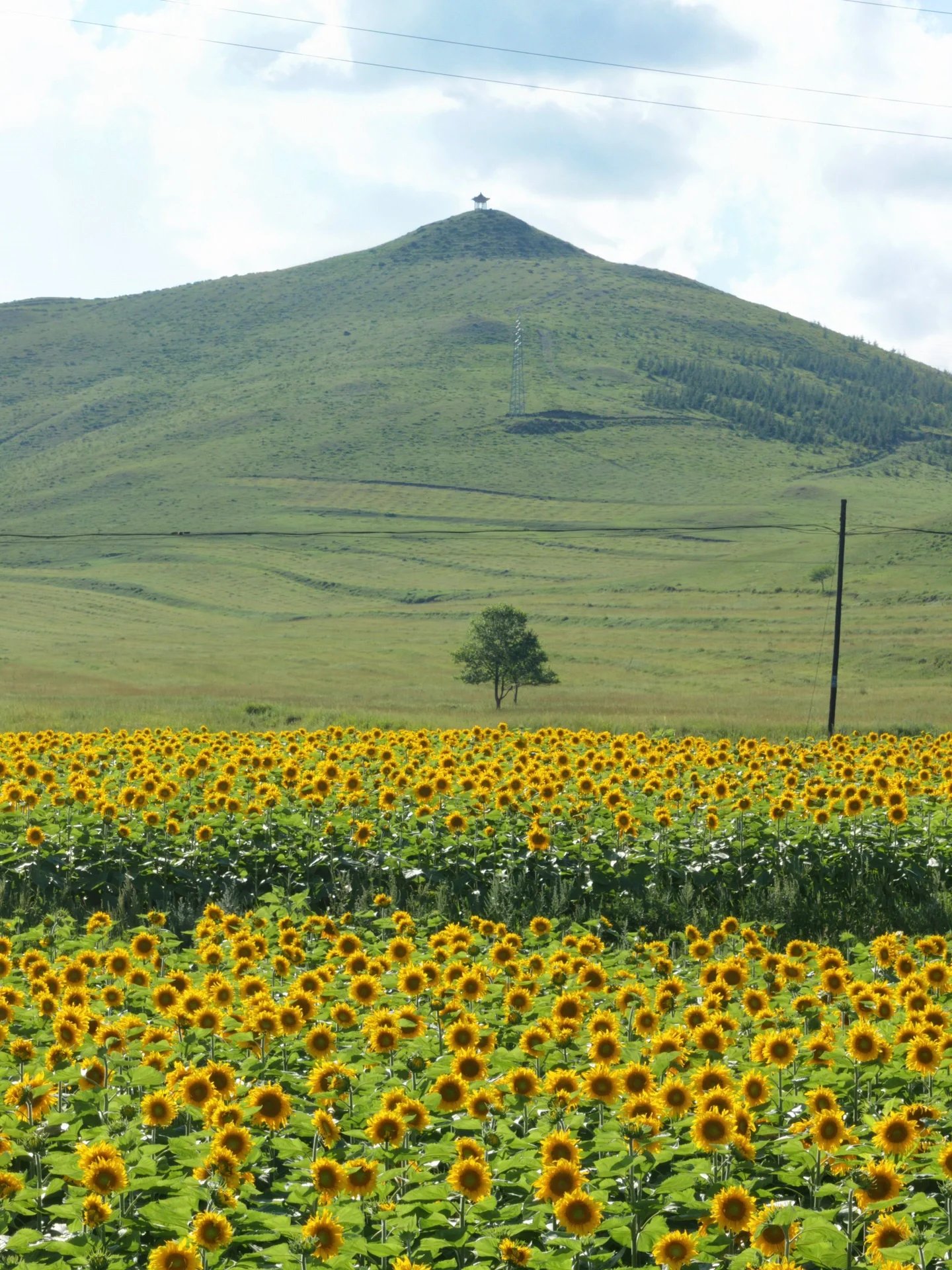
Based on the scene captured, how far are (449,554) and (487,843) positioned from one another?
4540 inches

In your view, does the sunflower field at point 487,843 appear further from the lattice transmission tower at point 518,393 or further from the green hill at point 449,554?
the lattice transmission tower at point 518,393

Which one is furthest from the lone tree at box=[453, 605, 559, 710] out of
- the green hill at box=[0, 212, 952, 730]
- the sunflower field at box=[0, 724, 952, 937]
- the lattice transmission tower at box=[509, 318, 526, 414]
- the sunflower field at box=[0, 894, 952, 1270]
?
the lattice transmission tower at box=[509, 318, 526, 414]

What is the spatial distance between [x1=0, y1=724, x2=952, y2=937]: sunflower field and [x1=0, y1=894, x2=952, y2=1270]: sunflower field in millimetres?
3483

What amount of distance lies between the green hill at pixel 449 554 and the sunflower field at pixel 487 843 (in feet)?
50.5

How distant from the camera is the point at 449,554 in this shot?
125688mm

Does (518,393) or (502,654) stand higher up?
(518,393)

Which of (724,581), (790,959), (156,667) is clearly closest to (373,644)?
(156,667)

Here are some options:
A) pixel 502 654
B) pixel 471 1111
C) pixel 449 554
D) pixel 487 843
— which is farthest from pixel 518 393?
pixel 471 1111

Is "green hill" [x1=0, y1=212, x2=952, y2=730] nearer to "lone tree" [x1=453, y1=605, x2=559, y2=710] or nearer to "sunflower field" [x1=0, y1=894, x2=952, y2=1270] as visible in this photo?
"lone tree" [x1=453, y1=605, x2=559, y2=710]

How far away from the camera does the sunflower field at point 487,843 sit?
10.5 metres

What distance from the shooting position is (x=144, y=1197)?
448cm

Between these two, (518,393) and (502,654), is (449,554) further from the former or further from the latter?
(502,654)

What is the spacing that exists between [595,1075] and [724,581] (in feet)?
330

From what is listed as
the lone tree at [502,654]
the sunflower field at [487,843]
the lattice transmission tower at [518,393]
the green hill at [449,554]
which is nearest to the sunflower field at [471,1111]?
the sunflower field at [487,843]
